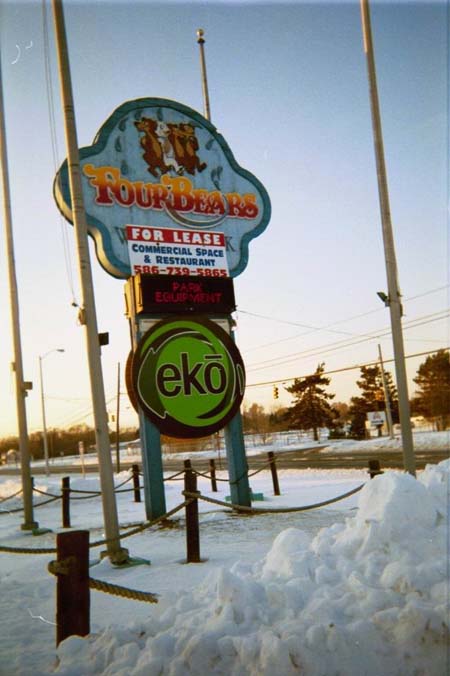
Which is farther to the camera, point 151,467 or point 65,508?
point 65,508

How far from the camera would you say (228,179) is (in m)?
10.4

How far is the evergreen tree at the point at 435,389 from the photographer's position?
45.5 m

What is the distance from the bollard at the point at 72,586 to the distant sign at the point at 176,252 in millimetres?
6364

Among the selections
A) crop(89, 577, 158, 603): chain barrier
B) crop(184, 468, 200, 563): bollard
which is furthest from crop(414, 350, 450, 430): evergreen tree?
crop(89, 577, 158, 603): chain barrier

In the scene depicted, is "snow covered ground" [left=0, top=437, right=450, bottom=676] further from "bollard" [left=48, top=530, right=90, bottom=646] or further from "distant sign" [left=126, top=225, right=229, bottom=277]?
"distant sign" [left=126, top=225, right=229, bottom=277]

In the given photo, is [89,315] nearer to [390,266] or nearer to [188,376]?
[188,376]

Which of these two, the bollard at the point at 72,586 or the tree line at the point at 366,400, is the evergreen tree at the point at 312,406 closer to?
the tree line at the point at 366,400

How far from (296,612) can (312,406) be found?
4963cm

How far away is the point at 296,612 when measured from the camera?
10.5 ft

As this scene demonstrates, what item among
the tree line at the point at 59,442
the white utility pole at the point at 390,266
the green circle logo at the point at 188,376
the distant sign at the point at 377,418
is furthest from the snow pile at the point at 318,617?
the tree line at the point at 59,442

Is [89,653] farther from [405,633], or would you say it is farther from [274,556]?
[405,633]

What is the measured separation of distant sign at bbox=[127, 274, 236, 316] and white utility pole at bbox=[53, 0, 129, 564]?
243cm

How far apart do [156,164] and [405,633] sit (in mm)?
8874

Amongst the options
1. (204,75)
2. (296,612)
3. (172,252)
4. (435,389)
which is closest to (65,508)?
(172,252)
